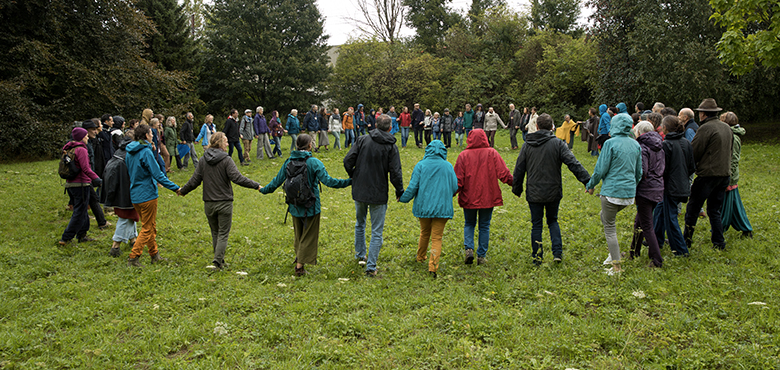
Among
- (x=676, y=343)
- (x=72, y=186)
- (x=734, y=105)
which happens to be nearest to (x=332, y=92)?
(x=734, y=105)

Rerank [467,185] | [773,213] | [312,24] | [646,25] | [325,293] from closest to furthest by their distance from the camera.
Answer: [325,293] → [467,185] → [773,213] → [646,25] → [312,24]

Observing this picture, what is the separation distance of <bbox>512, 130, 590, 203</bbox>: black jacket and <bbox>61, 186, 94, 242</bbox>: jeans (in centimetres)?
724

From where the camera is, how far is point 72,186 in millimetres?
7656

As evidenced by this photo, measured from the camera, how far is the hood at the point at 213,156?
21.3 ft

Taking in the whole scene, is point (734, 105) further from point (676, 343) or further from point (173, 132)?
point (173, 132)

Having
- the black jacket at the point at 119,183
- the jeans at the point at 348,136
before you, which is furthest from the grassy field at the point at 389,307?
the jeans at the point at 348,136

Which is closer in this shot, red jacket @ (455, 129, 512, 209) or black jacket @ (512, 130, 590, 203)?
black jacket @ (512, 130, 590, 203)

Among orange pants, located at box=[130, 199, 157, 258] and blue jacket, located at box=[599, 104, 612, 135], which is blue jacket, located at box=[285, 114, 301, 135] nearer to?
blue jacket, located at box=[599, 104, 612, 135]

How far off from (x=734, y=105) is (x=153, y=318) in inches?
1015

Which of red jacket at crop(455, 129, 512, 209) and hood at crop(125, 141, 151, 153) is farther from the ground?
hood at crop(125, 141, 151, 153)

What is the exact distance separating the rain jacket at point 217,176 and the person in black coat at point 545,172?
391cm

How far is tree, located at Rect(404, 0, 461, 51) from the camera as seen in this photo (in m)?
41.0

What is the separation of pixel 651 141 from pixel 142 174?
720 centimetres

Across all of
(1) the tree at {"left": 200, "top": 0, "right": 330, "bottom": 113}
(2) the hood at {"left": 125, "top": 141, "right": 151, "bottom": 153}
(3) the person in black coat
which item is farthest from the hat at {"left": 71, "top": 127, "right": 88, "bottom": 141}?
(1) the tree at {"left": 200, "top": 0, "right": 330, "bottom": 113}
